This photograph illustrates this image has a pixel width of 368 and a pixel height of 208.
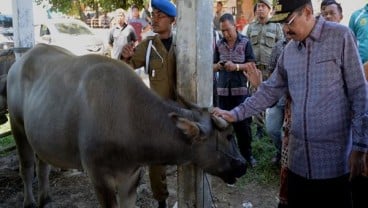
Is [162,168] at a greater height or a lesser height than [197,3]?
lesser

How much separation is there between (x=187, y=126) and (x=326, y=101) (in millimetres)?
980

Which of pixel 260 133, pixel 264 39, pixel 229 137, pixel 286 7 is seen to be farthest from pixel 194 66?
pixel 260 133

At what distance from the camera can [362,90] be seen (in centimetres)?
253

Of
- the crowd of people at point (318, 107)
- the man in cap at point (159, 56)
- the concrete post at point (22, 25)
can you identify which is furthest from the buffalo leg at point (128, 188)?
the concrete post at point (22, 25)

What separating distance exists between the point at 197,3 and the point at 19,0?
9.81 ft

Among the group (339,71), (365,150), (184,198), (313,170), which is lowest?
(184,198)

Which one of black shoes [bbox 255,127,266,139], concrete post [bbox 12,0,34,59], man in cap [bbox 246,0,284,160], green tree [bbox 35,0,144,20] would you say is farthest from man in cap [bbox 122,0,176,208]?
green tree [bbox 35,0,144,20]

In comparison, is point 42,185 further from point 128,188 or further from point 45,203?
point 128,188

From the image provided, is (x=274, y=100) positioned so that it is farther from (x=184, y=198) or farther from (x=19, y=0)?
(x=19, y=0)

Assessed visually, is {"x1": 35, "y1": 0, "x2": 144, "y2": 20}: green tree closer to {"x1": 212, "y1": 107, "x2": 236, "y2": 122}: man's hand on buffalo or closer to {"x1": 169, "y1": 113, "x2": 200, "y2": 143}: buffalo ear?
{"x1": 212, "y1": 107, "x2": 236, "y2": 122}: man's hand on buffalo

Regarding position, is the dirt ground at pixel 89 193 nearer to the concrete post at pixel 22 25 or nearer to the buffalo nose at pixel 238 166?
the buffalo nose at pixel 238 166

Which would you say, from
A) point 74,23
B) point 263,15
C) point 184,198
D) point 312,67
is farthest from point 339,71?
point 74,23

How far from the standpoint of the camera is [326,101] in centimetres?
264

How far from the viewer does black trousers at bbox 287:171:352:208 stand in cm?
275
